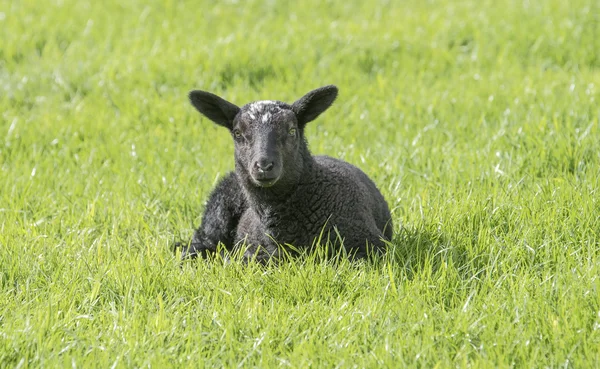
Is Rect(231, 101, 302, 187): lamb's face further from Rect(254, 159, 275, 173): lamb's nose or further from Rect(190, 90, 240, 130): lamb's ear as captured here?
Rect(190, 90, 240, 130): lamb's ear

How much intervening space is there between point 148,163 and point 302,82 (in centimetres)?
256

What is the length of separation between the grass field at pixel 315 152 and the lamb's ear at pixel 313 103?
1.09 metres

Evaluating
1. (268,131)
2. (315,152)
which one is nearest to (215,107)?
(268,131)

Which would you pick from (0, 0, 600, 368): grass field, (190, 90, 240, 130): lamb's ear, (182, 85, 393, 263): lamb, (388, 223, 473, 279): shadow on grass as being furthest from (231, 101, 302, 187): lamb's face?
(388, 223, 473, 279): shadow on grass

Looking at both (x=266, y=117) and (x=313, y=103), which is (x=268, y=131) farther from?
(x=313, y=103)

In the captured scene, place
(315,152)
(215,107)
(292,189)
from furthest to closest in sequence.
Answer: (315,152)
(215,107)
(292,189)

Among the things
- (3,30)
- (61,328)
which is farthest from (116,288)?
(3,30)

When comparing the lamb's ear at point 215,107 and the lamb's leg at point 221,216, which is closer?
the lamb's ear at point 215,107

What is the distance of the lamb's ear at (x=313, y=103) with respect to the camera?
6.18m

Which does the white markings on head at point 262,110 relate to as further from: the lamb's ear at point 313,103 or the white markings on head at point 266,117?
the lamb's ear at point 313,103

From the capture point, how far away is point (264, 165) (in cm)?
556

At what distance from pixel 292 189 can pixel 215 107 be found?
2.92 feet

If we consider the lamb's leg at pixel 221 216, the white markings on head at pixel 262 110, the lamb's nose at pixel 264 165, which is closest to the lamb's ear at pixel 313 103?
the white markings on head at pixel 262 110

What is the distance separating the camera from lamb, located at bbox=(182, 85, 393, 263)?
5.84 meters
